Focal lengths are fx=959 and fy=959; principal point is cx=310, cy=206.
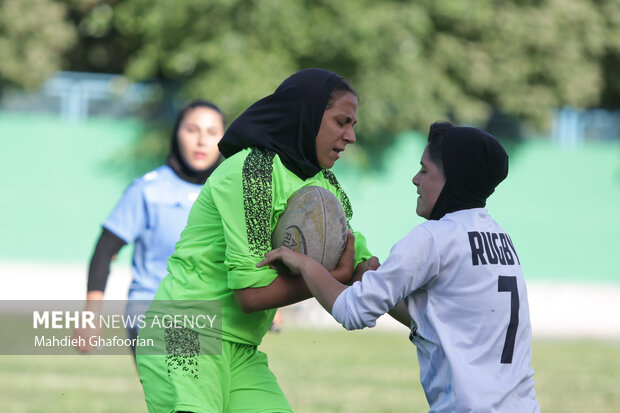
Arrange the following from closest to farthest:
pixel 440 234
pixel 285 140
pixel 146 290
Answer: pixel 440 234, pixel 285 140, pixel 146 290

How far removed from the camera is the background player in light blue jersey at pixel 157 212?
22.0 feet

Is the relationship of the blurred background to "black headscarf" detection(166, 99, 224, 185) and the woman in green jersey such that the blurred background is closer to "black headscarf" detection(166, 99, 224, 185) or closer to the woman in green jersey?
"black headscarf" detection(166, 99, 224, 185)

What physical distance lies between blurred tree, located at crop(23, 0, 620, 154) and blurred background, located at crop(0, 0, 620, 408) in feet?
0.14

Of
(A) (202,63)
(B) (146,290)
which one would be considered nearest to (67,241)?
(A) (202,63)

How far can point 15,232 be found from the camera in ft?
64.1

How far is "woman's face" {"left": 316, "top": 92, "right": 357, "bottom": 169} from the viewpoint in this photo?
14.3ft

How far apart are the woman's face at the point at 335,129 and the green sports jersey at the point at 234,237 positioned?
0.17 meters

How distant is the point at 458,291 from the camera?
13.2 ft

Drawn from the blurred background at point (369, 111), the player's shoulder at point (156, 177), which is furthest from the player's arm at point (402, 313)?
the blurred background at point (369, 111)

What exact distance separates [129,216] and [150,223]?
0.15 m

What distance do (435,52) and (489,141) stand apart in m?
18.6

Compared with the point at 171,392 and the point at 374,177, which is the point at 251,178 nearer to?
the point at 171,392

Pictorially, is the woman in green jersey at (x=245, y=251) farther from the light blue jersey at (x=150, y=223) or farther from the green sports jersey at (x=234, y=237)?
the light blue jersey at (x=150, y=223)

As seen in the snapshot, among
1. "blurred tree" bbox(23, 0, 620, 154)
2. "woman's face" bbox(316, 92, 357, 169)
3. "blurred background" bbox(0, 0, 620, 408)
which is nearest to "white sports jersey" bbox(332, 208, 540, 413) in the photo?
"woman's face" bbox(316, 92, 357, 169)
